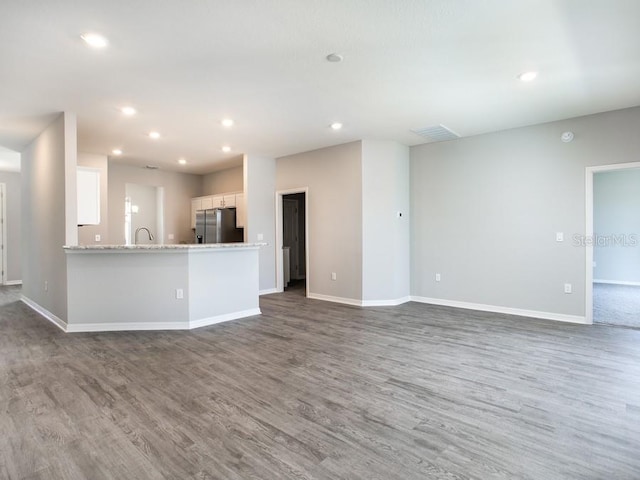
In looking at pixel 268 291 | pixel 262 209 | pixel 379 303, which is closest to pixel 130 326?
pixel 268 291

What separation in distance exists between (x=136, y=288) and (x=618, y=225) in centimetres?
911

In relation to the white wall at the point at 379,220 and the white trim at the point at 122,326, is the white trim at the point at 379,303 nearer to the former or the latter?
the white wall at the point at 379,220

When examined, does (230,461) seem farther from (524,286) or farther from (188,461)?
(524,286)

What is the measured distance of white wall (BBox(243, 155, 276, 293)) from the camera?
668 centimetres

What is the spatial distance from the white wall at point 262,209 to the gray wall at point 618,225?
6857 mm

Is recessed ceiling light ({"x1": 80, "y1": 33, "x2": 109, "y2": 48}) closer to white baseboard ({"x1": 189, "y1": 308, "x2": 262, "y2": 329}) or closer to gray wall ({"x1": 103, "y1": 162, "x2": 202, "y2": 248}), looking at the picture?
white baseboard ({"x1": 189, "y1": 308, "x2": 262, "y2": 329})

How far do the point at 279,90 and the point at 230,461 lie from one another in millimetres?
3267

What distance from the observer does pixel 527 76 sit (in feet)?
10.9

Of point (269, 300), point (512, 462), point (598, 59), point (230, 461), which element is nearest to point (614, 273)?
point (598, 59)

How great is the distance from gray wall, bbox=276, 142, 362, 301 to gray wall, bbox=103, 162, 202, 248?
3.16 metres

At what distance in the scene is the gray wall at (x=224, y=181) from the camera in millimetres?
7738

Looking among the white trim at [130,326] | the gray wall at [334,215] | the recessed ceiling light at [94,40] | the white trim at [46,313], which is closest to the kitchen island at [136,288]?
the white trim at [130,326]

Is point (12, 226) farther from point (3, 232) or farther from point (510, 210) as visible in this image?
point (510, 210)

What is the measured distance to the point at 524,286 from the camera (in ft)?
16.4
